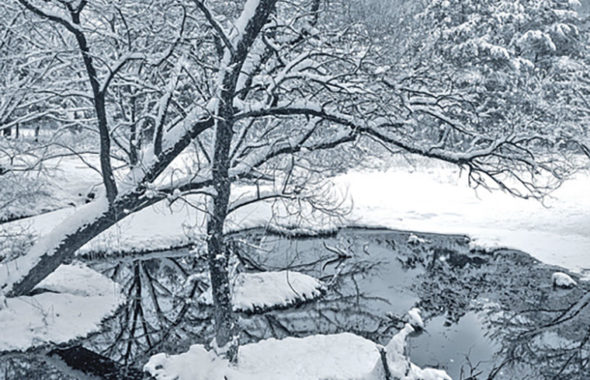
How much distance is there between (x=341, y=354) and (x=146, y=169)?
4044 millimetres

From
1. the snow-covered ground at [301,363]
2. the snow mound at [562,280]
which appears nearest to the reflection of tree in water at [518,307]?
the snow mound at [562,280]

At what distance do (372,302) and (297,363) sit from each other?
377 cm

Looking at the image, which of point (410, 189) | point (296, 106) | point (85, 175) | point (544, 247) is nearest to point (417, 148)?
point (296, 106)

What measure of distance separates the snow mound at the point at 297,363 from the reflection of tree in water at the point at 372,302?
3.78 feet

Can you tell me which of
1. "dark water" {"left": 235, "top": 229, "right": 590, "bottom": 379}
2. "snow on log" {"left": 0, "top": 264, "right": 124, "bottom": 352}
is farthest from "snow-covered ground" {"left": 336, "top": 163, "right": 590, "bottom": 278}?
"snow on log" {"left": 0, "top": 264, "right": 124, "bottom": 352}

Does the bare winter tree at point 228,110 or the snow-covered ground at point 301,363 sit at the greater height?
the bare winter tree at point 228,110

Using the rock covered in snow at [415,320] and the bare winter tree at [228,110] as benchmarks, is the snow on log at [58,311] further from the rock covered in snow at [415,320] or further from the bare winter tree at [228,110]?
the rock covered in snow at [415,320]

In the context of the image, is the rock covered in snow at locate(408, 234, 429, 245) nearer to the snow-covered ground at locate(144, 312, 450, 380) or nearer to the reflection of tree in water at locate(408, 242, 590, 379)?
the reflection of tree in water at locate(408, 242, 590, 379)

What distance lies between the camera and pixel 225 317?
6.61 meters

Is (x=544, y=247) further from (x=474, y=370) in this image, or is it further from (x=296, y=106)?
(x=296, y=106)

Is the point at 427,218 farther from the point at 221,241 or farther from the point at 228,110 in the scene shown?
the point at 228,110

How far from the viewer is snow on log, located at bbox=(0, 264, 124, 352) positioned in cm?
830

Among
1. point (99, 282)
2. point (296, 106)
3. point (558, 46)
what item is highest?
point (558, 46)

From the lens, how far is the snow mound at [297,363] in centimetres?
670
